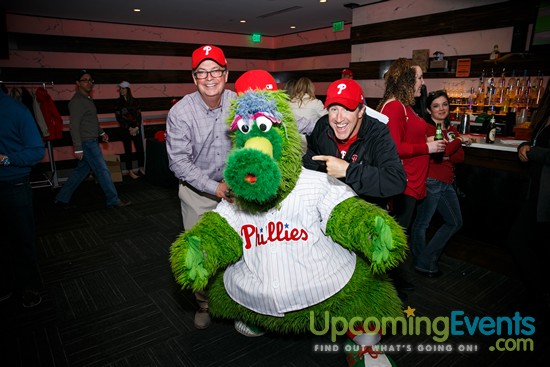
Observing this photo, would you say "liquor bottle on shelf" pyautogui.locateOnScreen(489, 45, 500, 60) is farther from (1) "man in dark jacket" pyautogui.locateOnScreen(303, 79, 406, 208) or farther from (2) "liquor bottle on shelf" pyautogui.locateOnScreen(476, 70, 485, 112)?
(1) "man in dark jacket" pyautogui.locateOnScreen(303, 79, 406, 208)

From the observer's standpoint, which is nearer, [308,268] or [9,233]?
[308,268]

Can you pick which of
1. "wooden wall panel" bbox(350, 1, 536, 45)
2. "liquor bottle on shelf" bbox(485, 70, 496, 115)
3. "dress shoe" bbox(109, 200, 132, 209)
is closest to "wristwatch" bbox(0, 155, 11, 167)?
"dress shoe" bbox(109, 200, 132, 209)

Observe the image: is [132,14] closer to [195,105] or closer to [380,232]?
[195,105]

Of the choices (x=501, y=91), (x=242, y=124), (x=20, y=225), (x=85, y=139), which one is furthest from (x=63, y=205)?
(x=501, y=91)

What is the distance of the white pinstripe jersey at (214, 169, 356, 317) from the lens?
4.66 ft

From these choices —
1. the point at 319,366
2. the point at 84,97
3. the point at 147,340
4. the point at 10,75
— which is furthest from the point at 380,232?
the point at 10,75

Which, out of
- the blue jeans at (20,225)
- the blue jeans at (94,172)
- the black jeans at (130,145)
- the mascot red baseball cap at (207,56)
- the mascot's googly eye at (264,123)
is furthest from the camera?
the black jeans at (130,145)

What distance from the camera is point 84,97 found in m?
4.42

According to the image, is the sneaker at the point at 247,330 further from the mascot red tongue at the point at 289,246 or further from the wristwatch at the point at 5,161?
the wristwatch at the point at 5,161

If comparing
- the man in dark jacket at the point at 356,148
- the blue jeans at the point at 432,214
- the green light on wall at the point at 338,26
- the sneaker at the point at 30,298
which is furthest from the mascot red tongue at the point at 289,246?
the green light on wall at the point at 338,26

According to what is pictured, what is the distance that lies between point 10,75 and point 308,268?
6386 mm

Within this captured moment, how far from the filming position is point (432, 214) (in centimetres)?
270

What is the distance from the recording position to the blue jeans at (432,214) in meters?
2.65

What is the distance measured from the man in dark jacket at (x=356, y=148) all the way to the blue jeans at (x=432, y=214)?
114cm
